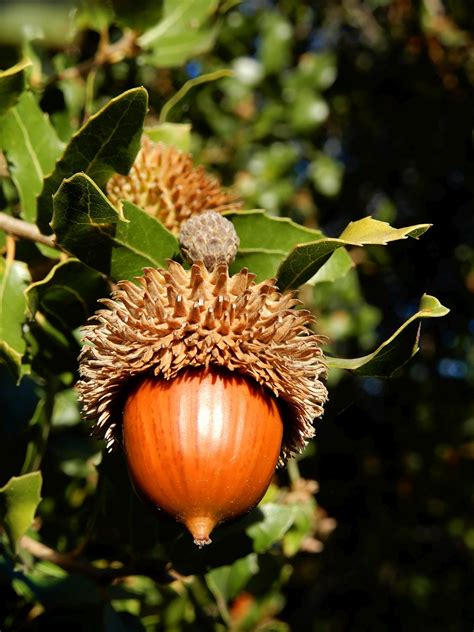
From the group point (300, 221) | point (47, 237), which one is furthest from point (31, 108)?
point (300, 221)

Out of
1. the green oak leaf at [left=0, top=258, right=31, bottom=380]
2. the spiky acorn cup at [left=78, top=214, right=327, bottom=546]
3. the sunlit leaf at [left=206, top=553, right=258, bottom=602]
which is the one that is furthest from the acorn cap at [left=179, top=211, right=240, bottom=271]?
the sunlit leaf at [left=206, top=553, right=258, bottom=602]

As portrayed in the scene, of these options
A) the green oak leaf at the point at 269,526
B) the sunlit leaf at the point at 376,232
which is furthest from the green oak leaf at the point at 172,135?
the green oak leaf at the point at 269,526

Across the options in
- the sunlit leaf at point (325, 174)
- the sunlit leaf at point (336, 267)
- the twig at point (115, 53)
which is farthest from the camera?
the sunlit leaf at point (325, 174)

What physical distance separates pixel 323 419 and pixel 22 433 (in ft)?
2.44

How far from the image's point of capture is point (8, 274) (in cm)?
140

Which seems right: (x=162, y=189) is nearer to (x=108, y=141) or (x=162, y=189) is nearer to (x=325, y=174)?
(x=108, y=141)

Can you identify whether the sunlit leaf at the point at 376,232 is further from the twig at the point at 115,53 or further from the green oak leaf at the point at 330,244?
the twig at the point at 115,53

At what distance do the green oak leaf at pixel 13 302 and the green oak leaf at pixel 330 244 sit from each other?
52 cm

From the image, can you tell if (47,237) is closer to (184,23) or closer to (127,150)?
(127,150)

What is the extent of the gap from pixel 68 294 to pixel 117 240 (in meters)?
0.22

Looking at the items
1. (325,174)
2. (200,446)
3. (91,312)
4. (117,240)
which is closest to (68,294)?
(91,312)

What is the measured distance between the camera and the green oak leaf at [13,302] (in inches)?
53.1

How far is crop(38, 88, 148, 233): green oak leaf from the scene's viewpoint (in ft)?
3.93

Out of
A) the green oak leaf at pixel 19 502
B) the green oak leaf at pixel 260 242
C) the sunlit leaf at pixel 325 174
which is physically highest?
the green oak leaf at pixel 260 242
